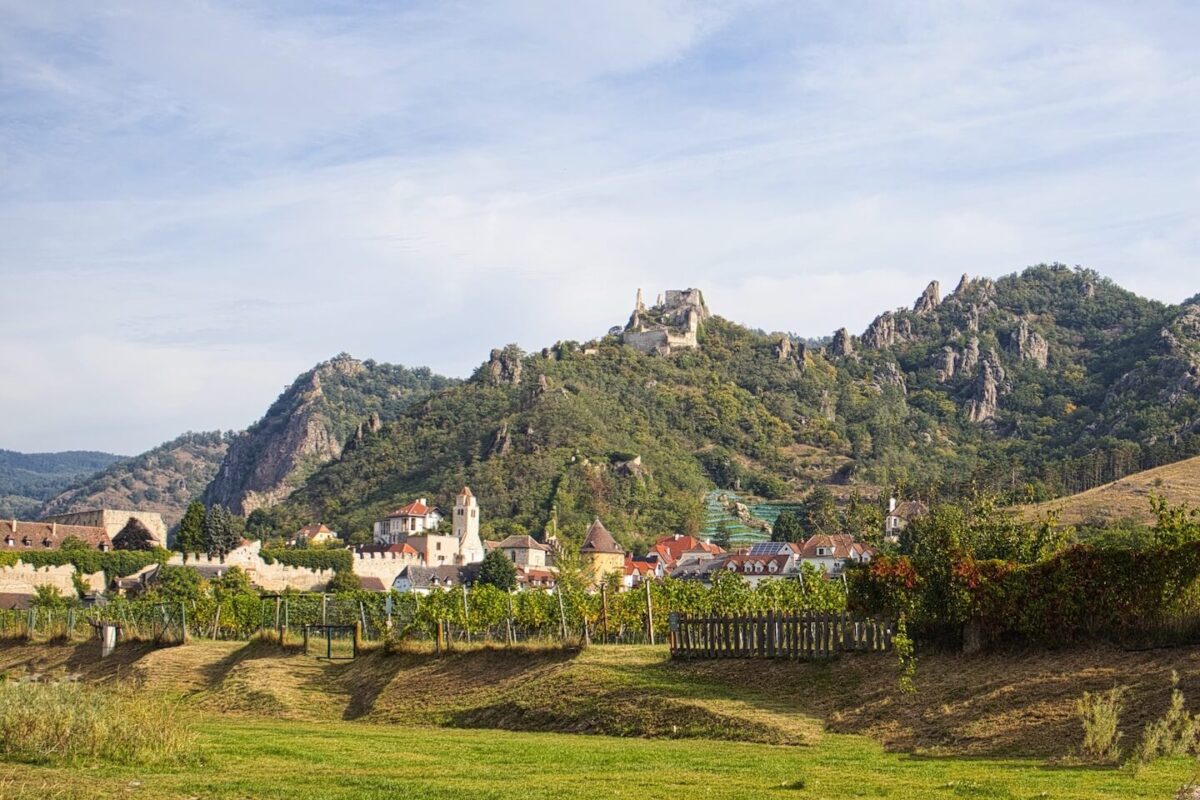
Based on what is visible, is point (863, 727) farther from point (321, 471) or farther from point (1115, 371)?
point (1115, 371)

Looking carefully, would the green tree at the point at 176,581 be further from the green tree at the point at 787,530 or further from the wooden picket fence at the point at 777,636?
the green tree at the point at 787,530

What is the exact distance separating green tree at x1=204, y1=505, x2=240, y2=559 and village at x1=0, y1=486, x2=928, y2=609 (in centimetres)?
188

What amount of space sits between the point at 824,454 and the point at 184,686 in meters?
151

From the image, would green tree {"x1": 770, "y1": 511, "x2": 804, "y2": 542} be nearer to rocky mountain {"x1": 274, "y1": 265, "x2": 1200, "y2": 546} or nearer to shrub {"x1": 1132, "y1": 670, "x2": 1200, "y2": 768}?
rocky mountain {"x1": 274, "y1": 265, "x2": 1200, "y2": 546}

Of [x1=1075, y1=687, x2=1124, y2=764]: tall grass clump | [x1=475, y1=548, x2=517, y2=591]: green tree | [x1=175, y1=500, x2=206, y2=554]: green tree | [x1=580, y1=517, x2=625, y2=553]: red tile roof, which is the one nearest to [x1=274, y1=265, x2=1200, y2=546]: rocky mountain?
[x1=580, y1=517, x2=625, y2=553]: red tile roof

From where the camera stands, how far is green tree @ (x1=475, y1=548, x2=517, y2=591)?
334ft

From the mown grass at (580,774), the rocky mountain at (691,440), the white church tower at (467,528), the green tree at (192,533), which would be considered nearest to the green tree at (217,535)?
the green tree at (192,533)

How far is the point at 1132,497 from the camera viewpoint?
110m

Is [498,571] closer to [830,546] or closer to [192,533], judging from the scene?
[192,533]

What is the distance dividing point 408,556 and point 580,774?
10584 centimetres

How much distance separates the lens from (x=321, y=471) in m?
179

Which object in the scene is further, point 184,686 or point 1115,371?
point 1115,371

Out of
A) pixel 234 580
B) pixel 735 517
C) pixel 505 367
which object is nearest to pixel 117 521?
pixel 234 580

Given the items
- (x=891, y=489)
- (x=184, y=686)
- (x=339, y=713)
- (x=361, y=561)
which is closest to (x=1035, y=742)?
(x=339, y=713)
